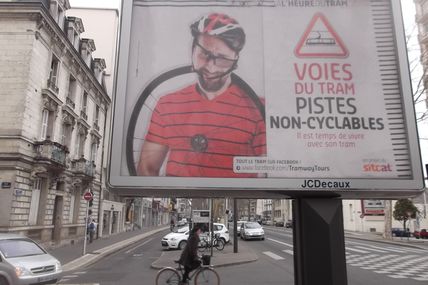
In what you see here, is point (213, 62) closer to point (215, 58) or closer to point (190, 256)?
point (215, 58)

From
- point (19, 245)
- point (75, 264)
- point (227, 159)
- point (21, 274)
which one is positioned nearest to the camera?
point (227, 159)

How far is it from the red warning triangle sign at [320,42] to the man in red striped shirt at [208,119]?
1.70ft

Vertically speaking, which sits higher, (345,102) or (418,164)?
(345,102)

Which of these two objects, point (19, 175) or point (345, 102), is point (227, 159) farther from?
point (19, 175)

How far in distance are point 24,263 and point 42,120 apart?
14.3m

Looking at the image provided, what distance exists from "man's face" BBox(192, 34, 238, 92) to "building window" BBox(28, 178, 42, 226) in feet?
68.7

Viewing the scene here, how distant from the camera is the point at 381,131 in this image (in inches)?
115

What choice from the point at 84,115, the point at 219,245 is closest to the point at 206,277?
the point at 219,245

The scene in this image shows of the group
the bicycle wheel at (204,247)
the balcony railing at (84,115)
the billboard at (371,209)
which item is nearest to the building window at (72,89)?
the balcony railing at (84,115)

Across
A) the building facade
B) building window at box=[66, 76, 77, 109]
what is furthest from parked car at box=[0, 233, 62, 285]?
building window at box=[66, 76, 77, 109]

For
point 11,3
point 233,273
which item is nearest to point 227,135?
point 233,273

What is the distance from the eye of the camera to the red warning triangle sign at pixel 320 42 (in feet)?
10.0

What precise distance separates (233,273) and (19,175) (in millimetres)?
12751

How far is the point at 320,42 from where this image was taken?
3088 millimetres
